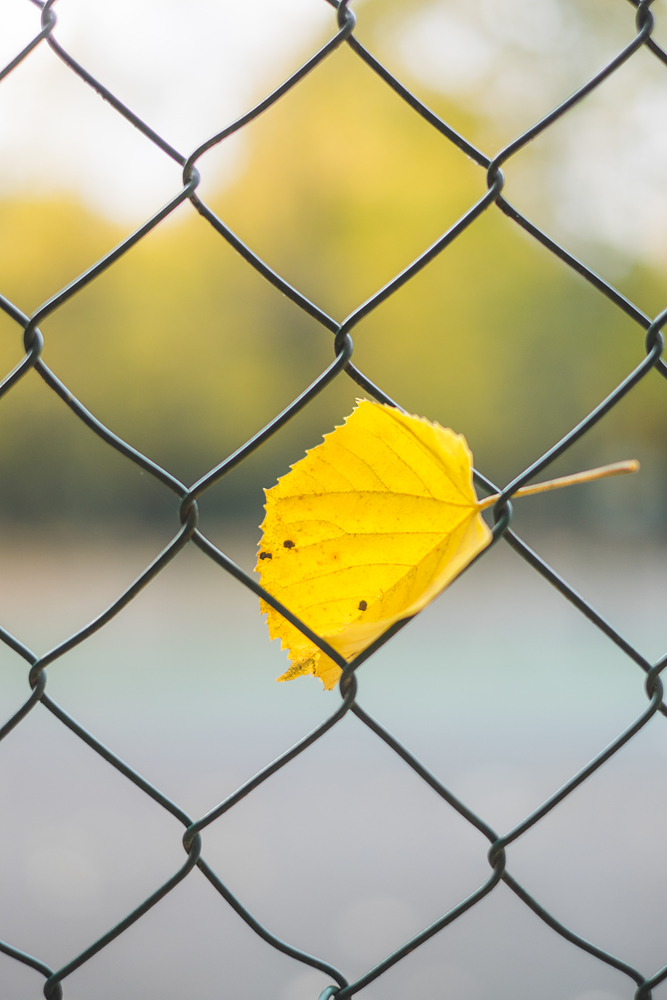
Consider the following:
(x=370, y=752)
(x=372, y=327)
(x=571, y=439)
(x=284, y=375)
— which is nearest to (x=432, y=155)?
(x=372, y=327)

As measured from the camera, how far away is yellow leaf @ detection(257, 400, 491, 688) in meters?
0.32

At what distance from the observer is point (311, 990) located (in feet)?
6.27

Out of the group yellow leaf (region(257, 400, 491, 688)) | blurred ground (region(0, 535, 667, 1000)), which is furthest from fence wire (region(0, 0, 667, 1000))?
blurred ground (region(0, 535, 667, 1000))

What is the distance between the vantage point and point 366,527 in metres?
0.33

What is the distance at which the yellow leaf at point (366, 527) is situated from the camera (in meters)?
0.32

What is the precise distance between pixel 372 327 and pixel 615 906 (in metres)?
5.99

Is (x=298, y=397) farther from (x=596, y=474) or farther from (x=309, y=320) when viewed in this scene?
(x=309, y=320)

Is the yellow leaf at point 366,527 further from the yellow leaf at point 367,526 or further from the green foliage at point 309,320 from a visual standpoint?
the green foliage at point 309,320

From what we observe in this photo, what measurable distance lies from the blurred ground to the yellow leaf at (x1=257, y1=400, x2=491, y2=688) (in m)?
1.90

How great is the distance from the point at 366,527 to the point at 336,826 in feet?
9.15

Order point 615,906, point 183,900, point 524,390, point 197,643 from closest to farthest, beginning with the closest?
point 615,906 → point 183,900 → point 197,643 → point 524,390

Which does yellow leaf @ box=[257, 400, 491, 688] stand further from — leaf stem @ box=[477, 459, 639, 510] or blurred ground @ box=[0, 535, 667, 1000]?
blurred ground @ box=[0, 535, 667, 1000]

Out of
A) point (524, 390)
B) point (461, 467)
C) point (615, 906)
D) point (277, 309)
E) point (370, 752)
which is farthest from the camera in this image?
point (524, 390)

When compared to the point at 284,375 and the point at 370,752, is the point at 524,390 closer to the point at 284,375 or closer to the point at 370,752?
the point at 284,375
